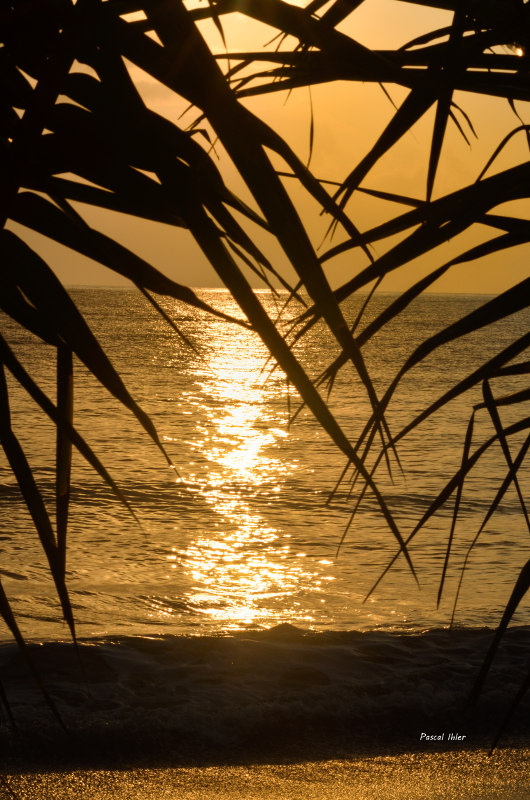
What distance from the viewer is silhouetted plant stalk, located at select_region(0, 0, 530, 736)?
0.49m

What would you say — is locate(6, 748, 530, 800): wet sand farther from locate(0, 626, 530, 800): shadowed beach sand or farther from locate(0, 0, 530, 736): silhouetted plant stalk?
locate(0, 0, 530, 736): silhouetted plant stalk

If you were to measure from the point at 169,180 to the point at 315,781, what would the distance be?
3.19m

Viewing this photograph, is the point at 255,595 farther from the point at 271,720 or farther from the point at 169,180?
the point at 169,180

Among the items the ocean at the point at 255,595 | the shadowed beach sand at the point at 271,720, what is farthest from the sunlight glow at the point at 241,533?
the shadowed beach sand at the point at 271,720

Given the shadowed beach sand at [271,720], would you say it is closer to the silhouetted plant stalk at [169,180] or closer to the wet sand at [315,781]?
the wet sand at [315,781]

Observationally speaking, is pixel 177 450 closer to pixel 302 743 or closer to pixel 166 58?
pixel 302 743

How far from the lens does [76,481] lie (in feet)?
36.9

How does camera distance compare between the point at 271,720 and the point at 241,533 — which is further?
the point at 241,533

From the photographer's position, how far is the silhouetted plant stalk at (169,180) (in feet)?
1.61

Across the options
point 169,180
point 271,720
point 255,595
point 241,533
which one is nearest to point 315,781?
point 271,720

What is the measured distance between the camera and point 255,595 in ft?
23.2

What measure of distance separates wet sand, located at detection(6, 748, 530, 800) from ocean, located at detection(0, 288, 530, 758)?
0.84ft

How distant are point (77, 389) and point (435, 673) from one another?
16.5 metres

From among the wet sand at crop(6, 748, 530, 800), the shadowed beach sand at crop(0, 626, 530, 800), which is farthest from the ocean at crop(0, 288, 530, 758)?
the wet sand at crop(6, 748, 530, 800)
